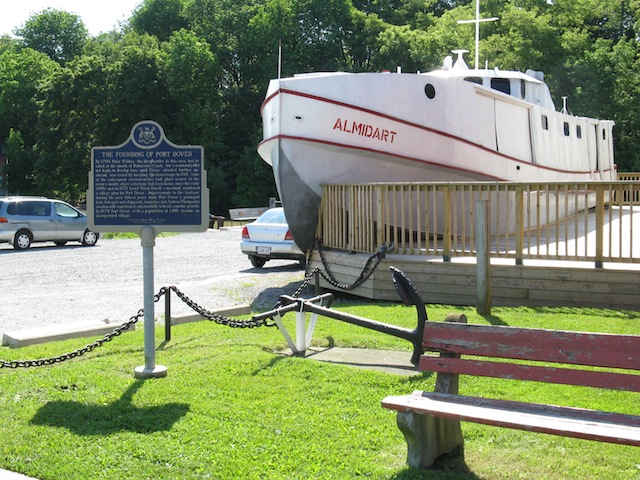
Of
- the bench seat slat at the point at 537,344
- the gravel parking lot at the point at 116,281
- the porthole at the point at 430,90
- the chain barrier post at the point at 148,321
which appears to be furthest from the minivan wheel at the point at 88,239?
the bench seat slat at the point at 537,344

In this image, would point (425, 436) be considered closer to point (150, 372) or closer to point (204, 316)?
point (150, 372)

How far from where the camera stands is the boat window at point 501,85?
18250mm

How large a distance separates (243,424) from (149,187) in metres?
2.64

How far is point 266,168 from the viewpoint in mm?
55094

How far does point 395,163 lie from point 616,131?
116 feet

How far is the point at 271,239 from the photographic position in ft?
54.9

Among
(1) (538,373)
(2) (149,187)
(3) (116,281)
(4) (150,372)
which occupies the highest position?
(2) (149,187)

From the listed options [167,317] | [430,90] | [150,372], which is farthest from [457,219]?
[150,372]

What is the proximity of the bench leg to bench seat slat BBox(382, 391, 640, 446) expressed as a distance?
0.11 m

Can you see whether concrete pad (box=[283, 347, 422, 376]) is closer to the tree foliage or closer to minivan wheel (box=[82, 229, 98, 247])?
minivan wheel (box=[82, 229, 98, 247])

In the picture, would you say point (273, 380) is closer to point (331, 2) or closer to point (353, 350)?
point (353, 350)

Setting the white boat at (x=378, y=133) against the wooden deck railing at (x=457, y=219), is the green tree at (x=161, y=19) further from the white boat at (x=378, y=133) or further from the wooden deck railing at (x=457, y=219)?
the wooden deck railing at (x=457, y=219)

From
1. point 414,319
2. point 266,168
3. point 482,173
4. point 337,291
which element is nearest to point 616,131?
point 266,168

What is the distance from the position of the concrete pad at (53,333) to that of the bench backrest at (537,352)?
562cm
